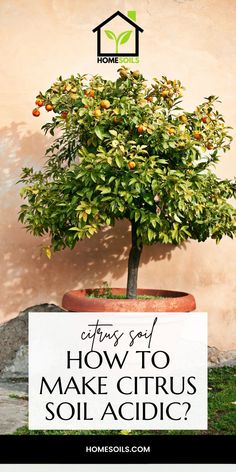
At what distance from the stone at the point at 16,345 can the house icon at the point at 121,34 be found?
5.92ft

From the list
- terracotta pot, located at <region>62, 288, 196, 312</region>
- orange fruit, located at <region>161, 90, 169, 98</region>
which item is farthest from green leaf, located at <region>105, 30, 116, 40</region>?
terracotta pot, located at <region>62, 288, 196, 312</region>

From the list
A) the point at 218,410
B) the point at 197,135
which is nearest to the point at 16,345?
the point at 218,410

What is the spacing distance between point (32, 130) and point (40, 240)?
762 millimetres

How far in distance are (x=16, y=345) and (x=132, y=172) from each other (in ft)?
5.23

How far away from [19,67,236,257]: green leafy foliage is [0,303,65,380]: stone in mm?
799

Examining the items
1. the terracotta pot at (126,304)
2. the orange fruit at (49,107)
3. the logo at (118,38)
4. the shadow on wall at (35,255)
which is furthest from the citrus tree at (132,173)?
the logo at (118,38)

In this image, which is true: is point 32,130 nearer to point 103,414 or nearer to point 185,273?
point 185,273

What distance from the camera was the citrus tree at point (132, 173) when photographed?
3.61 metres

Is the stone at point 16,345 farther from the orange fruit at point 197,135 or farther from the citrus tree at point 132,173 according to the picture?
the orange fruit at point 197,135

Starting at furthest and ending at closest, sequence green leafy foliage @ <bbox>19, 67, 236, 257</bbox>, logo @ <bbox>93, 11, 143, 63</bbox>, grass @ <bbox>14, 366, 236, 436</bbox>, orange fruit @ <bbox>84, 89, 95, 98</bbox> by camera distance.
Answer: logo @ <bbox>93, 11, 143, 63</bbox> → orange fruit @ <bbox>84, 89, 95, 98</bbox> → green leafy foliage @ <bbox>19, 67, 236, 257</bbox> → grass @ <bbox>14, 366, 236, 436</bbox>

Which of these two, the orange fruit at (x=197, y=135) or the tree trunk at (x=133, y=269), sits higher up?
the orange fruit at (x=197, y=135)

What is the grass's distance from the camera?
3.42 meters

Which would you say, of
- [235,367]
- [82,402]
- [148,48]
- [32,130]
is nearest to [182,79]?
[148,48]

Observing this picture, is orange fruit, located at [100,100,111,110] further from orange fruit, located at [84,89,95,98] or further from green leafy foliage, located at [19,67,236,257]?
orange fruit, located at [84,89,95,98]
